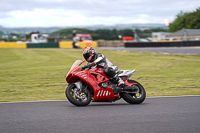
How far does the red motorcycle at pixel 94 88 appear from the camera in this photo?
22.3ft

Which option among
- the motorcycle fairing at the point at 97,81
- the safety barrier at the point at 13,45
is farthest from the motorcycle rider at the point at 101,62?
the safety barrier at the point at 13,45

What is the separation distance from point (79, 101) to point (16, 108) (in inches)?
53.5

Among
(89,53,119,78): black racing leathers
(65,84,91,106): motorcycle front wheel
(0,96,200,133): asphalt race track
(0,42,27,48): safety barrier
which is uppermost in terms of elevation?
(89,53,119,78): black racing leathers

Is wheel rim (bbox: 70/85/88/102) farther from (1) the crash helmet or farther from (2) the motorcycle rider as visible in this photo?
(1) the crash helmet

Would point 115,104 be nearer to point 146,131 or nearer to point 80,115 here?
point 80,115

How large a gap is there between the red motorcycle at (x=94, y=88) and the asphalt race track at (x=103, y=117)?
183 millimetres

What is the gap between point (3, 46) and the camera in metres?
49.9

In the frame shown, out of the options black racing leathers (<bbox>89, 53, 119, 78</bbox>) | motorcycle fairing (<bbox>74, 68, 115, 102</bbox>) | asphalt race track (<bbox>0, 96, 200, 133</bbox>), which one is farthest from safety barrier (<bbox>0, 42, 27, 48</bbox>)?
motorcycle fairing (<bbox>74, 68, 115, 102</bbox>)

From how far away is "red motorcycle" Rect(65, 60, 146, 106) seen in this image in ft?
22.3

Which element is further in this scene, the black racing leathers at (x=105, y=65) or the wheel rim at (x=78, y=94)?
the black racing leathers at (x=105, y=65)

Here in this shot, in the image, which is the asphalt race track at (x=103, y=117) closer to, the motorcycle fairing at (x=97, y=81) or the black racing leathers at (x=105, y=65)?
the motorcycle fairing at (x=97, y=81)

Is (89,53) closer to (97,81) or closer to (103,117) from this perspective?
(97,81)

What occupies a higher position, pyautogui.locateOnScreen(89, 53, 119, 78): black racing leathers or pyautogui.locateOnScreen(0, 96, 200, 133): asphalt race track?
pyautogui.locateOnScreen(89, 53, 119, 78): black racing leathers

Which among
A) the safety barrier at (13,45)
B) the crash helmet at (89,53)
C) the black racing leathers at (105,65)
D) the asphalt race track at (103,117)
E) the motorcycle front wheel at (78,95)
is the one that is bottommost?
the safety barrier at (13,45)
